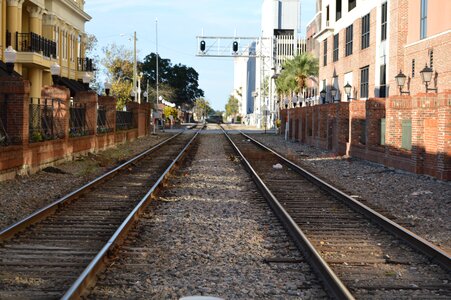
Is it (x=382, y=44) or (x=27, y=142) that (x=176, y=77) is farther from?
(x=27, y=142)

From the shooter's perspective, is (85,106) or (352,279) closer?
(352,279)

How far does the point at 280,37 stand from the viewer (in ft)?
410

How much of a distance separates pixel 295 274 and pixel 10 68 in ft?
54.5

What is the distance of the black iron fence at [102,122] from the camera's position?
111 feet

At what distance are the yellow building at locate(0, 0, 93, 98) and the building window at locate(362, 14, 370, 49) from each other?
21734 millimetres

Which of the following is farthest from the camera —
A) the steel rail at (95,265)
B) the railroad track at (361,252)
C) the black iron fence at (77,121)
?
the black iron fence at (77,121)

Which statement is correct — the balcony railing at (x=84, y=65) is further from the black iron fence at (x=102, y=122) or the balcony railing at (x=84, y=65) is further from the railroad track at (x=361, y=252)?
the railroad track at (x=361, y=252)

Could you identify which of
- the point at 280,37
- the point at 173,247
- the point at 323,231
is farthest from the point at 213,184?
the point at 280,37

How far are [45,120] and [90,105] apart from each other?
9091 mm

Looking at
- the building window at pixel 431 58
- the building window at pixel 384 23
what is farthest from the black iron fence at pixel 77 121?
the building window at pixel 384 23

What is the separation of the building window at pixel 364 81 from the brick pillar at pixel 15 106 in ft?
110

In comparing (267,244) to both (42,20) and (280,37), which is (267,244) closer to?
(42,20)

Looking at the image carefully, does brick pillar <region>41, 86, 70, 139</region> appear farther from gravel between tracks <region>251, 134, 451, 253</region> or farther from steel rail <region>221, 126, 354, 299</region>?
steel rail <region>221, 126, 354, 299</region>

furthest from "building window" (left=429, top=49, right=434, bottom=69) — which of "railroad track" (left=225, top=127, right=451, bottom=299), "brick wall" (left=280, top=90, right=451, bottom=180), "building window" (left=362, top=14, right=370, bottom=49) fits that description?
"railroad track" (left=225, top=127, right=451, bottom=299)
